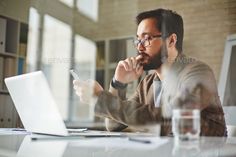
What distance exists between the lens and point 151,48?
207cm

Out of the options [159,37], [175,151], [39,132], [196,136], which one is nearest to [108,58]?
[159,37]

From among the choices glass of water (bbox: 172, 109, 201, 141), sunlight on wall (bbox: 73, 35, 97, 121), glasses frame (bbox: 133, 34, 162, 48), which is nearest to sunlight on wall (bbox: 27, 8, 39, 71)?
sunlight on wall (bbox: 73, 35, 97, 121)

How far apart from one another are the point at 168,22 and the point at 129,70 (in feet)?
1.39

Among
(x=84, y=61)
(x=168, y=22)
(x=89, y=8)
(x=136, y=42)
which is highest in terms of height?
(x=89, y=8)

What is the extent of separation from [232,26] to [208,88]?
590 millimetres

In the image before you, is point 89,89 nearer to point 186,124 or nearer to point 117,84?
point 117,84

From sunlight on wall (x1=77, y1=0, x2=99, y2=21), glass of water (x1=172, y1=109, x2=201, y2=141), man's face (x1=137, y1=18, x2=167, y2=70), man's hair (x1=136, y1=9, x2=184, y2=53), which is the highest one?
sunlight on wall (x1=77, y1=0, x2=99, y2=21)

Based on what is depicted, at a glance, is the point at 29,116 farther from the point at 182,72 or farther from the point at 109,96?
the point at 182,72

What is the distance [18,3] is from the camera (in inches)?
111

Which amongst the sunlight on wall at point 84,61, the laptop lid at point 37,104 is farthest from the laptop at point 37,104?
the sunlight on wall at point 84,61

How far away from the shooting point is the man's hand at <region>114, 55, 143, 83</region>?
2113 millimetres

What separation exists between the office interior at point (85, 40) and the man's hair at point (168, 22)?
0.15 feet

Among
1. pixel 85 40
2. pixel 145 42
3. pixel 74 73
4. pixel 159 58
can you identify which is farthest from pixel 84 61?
pixel 159 58

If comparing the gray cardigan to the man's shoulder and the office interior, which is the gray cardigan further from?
the office interior
